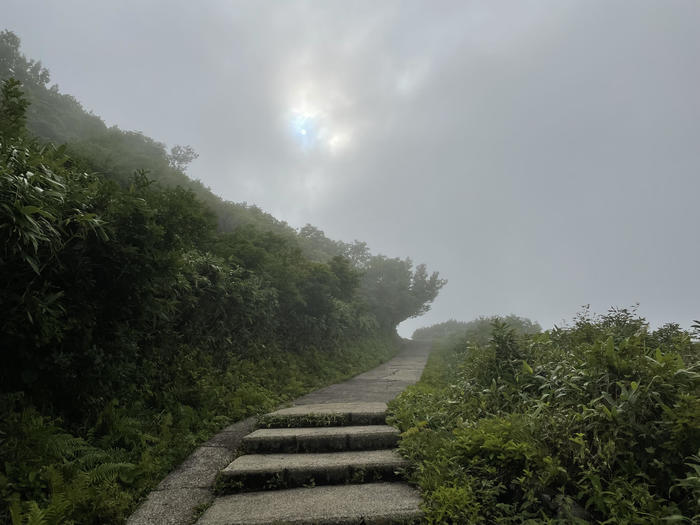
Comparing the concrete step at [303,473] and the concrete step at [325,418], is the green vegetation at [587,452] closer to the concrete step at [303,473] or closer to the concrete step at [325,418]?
the concrete step at [303,473]

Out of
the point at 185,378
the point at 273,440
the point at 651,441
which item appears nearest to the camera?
the point at 651,441

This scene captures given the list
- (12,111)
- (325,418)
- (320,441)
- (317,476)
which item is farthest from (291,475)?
(12,111)

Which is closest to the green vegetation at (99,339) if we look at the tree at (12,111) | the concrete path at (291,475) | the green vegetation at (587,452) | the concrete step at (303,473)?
the tree at (12,111)

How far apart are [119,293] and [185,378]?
220cm

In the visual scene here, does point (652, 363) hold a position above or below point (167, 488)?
above

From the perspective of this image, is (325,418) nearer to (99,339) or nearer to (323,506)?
(323,506)

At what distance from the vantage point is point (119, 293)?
→ 3.96m

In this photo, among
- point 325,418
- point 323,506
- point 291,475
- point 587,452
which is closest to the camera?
point 587,452

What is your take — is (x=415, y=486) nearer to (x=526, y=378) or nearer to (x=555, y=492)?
(x=555, y=492)

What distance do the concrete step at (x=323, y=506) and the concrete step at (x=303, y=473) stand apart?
0.10m

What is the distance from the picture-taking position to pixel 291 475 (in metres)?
3.56

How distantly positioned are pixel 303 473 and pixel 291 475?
119 mm

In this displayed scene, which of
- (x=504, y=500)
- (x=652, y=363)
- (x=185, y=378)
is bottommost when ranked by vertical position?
(x=504, y=500)

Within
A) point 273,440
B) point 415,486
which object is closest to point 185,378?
point 273,440
